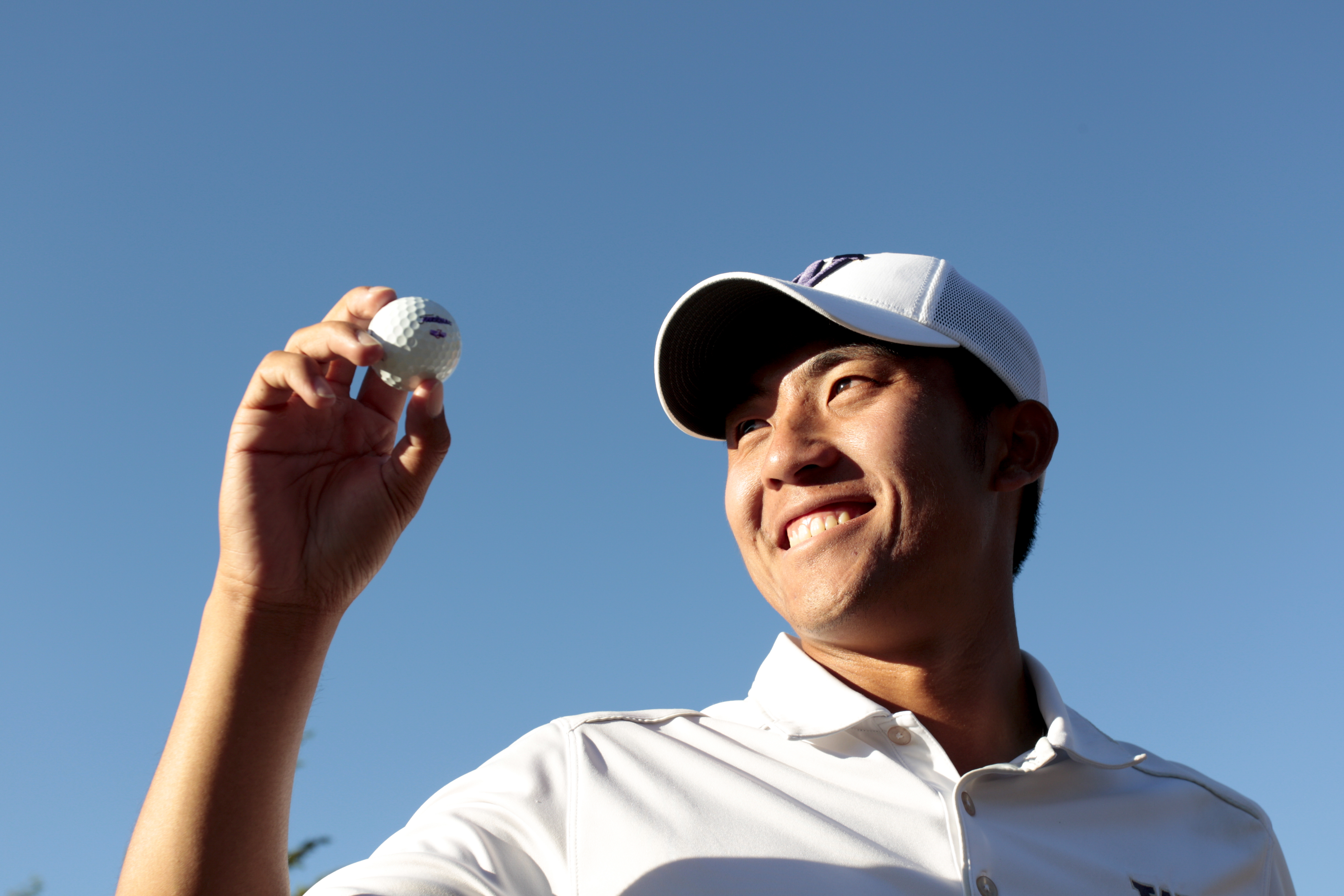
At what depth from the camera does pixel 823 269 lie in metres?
3.88

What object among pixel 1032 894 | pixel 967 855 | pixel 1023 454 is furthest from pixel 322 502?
pixel 1023 454

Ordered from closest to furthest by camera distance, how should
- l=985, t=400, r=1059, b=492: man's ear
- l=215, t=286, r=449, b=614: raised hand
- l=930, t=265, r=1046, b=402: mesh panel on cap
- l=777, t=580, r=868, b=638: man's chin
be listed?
l=215, t=286, r=449, b=614: raised hand, l=777, t=580, r=868, b=638: man's chin, l=930, t=265, r=1046, b=402: mesh panel on cap, l=985, t=400, r=1059, b=492: man's ear

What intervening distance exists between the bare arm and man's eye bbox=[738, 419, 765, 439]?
1.32 meters

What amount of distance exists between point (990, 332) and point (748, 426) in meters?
0.88

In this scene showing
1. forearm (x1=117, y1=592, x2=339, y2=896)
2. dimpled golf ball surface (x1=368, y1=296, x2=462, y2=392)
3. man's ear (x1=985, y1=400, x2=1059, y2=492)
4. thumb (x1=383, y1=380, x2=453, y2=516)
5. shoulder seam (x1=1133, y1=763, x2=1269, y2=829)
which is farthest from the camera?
man's ear (x1=985, y1=400, x2=1059, y2=492)

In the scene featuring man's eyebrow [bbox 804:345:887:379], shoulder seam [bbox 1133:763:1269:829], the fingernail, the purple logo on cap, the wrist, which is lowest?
shoulder seam [bbox 1133:763:1269:829]

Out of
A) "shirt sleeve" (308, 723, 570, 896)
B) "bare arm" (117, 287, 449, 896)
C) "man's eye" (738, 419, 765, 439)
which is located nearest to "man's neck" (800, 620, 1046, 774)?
"man's eye" (738, 419, 765, 439)

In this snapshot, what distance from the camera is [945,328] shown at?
11.5ft

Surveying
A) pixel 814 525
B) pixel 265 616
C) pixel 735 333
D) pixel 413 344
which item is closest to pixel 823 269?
pixel 735 333

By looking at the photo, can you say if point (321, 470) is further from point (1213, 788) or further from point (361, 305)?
point (1213, 788)

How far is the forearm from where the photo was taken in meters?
1.98

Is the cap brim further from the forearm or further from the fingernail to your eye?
the forearm

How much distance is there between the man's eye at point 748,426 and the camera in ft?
12.1

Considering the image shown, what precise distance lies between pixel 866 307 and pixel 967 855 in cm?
168
